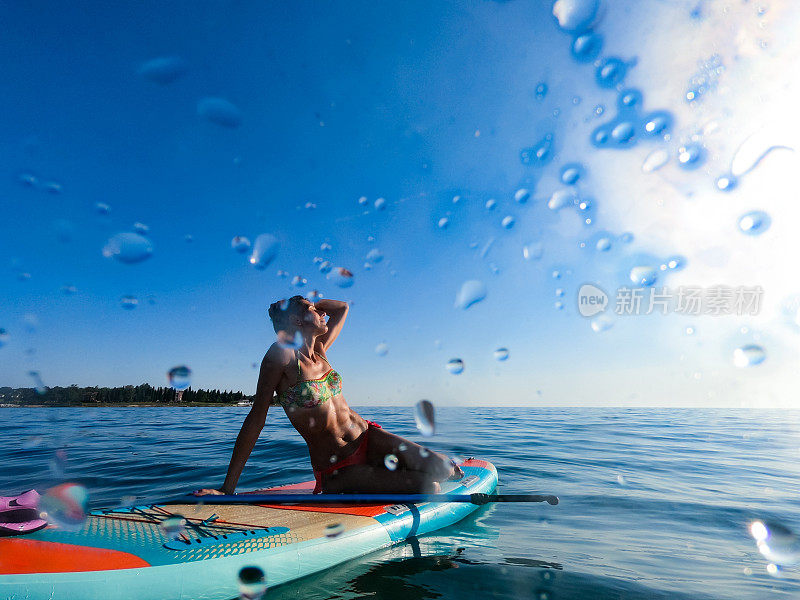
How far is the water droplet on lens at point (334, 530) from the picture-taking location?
3137 mm

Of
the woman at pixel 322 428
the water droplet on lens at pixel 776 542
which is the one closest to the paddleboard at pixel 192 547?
the woman at pixel 322 428

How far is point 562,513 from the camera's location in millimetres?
4621

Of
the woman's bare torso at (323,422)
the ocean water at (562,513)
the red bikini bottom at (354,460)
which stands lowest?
the ocean water at (562,513)

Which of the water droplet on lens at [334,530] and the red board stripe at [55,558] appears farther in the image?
the water droplet on lens at [334,530]

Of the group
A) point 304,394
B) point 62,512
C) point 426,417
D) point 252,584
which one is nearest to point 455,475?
point 426,417

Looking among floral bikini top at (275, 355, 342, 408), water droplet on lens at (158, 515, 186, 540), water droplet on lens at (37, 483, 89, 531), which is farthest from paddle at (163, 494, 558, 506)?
floral bikini top at (275, 355, 342, 408)

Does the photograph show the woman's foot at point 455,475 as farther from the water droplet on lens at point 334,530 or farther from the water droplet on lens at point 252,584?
the water droplet on lens at point 252,584

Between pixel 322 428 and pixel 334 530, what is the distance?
846 mm

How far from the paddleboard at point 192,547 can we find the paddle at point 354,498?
57 mm

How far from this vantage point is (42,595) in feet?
6.68

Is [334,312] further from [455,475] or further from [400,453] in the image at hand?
[455,475]

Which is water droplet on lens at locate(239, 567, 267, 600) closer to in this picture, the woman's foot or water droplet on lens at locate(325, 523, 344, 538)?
water droplet on lens at locate(325, 523, 344, 538)

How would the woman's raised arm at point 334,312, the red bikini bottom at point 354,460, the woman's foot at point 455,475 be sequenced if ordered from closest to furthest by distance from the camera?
the red bikini bottom at point 354,460, the woman's raised arm at point 334,312, the woman's foot at point 455,475

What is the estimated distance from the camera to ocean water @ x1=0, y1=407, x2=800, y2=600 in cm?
290
